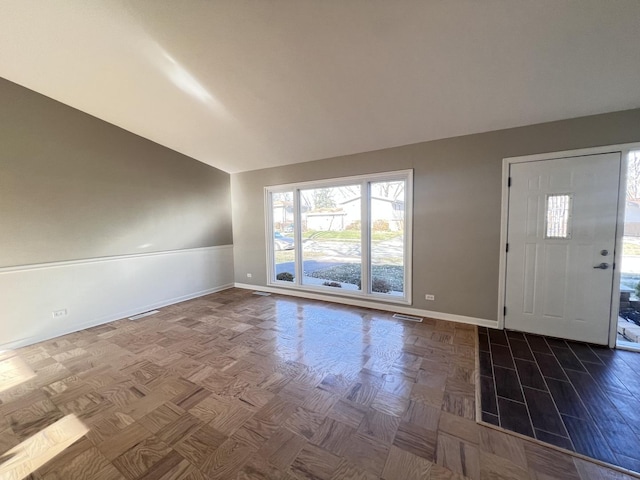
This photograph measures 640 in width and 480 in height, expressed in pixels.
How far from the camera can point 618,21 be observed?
1.80 meters

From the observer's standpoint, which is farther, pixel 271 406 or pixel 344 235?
pixel 344 235

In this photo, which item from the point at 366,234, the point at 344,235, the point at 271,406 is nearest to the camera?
the point at 271,406

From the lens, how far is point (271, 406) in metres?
1.91

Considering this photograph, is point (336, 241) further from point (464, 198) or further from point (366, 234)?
point (464, 198)

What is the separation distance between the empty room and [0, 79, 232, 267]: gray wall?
3 cm

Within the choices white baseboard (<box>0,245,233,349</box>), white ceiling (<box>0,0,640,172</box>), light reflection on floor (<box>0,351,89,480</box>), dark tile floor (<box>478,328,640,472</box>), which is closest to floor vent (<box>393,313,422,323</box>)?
dark tile floor (<box>478,328,640,472</box>)

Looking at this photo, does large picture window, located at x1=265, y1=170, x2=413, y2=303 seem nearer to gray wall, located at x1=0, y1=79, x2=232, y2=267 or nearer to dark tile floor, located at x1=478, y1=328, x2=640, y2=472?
dark tile floor, located at x1=478, y1=328, x2=640, y2=472

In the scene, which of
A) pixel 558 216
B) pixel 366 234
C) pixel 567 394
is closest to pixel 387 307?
pixel 366 234

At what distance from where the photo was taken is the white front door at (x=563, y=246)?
272cm

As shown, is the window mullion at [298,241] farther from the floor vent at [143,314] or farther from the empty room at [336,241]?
the floor vent at [143,314]

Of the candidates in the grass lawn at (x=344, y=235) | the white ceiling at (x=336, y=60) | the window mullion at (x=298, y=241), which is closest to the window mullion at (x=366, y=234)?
the grass lawn at (x=344, y=235)

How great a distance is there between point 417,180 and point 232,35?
2738mm

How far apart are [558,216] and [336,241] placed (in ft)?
9.63

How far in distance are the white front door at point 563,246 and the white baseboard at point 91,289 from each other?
17.0 ft
